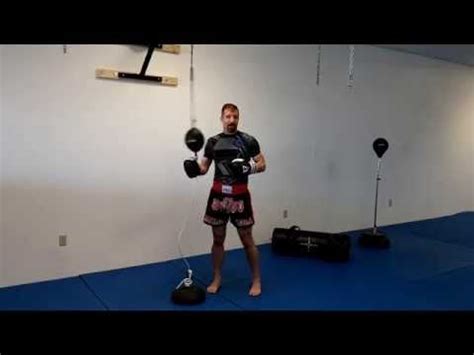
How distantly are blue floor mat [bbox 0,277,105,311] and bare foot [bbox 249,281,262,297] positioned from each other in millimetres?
1114

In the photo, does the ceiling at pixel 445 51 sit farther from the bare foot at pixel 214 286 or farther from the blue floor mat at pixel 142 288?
the blue floor mat at pixel 142 288

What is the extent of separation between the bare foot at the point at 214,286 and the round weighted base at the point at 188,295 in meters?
0.17

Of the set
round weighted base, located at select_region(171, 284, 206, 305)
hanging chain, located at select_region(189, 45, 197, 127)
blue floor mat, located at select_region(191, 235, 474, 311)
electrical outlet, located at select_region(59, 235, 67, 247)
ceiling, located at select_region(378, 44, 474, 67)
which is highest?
ceiling, located at select_region(378, 44, 474, 67)

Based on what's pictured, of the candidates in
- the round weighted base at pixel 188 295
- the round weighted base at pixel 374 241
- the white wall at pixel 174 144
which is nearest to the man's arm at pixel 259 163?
the round weighted base at pixel 188 295

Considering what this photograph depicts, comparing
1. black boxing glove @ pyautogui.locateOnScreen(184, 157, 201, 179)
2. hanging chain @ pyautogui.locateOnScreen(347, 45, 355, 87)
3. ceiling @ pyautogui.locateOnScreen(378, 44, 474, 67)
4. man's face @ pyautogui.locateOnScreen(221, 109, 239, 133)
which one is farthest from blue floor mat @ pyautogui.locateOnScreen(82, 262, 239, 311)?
ceiling @ pyautogui.locateOnScreen(378, 44, 474, 67)

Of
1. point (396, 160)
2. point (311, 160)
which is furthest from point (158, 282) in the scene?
point (396, 160)

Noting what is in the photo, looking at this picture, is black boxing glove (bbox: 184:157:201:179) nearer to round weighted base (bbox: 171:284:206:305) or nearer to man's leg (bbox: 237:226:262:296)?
man's leg (bbox: 237:226:262:296)

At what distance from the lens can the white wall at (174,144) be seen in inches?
122

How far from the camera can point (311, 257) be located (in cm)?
410

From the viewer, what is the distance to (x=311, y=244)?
4.07 meters

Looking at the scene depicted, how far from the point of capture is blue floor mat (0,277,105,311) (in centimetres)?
270
